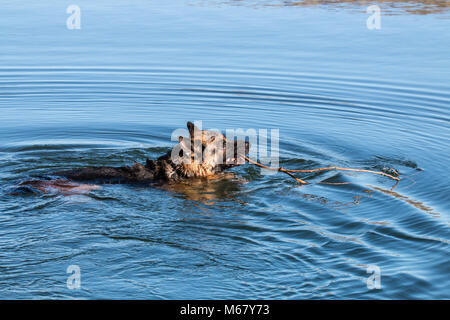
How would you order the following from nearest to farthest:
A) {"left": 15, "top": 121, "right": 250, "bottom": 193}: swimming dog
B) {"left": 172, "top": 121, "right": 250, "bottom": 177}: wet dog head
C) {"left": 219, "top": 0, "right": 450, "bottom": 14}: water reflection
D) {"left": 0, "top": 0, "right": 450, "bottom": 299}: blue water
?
{"left": 0, "top": 0, "right": 450, "bottom": 299}: blue water, {"left": 15, "top": 121, "right": 250, "bottom": 193}: swimming dog, {"left": 172, "top": 121, "right": 250, "bottom": 177}: wet dog head, {"left": 219, "top": 0, "right": 450, "bottom": 14}: water reflection

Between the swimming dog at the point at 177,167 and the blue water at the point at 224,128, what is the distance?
0.79 ft

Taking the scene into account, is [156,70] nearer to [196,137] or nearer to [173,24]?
[173,24]

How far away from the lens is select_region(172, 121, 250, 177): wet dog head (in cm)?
956

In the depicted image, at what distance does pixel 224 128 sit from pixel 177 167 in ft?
10.8

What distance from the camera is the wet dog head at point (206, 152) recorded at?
9562 millimetres

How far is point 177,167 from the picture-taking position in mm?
9555

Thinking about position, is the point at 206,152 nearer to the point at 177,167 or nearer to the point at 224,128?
the point at 177,167

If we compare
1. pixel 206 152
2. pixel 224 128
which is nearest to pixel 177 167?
pixel 206 152

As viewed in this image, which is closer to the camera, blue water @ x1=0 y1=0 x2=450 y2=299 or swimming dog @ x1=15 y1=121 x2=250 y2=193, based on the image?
blue water @ x1=0 y1=0 x2=450 y2=299

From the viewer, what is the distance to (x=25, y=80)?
1541 centimetres

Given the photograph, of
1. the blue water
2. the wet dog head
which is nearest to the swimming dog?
the wet dog head

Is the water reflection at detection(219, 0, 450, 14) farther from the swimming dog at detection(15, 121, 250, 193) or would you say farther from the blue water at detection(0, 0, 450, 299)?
the swimming dog at detection(15, 121, 250, 193)
